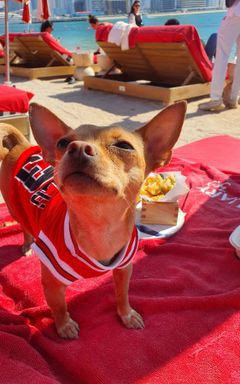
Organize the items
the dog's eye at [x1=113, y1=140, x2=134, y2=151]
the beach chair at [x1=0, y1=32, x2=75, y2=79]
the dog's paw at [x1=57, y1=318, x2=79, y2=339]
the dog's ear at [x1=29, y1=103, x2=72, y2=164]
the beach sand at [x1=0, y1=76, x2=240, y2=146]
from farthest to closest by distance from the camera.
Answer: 1. the beach chair at [x1=0, y1=32, x2=75, y2=79]
2. the beach sand at [x1=0, y1=76, x2=240, y2=146]
3. the dog's paw at [x1=57, y1=318, x2=79, y2=339]
4. the dog's ear at [x1=29, y1=103, x2=72, y2=164]
5. the dog's eye at [x1=113, y1=140, x2=134, y2=151]

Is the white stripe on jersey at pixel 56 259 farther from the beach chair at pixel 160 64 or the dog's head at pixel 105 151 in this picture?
the beach chair at pixel 160 64

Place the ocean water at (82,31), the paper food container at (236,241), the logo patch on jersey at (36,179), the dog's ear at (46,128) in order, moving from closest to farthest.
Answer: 1. the dog's ear at (46,128)
2. the logo patch on jersey at (36,179)
3. the paper food container at (236,241)
4. the ocean water at (82,31)

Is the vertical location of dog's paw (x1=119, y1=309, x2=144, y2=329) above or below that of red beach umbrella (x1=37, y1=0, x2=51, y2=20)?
below

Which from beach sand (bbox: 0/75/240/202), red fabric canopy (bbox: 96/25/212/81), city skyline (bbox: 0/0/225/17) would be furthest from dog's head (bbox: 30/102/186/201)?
city skyline (bbox: 0/0/225/17)

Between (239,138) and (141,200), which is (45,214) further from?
(239,138)

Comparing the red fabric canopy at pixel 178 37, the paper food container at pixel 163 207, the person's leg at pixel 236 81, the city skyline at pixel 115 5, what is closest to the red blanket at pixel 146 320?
the paper food container at pixel 163 207

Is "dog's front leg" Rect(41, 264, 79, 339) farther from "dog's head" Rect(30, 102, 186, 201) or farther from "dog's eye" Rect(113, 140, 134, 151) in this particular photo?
"dog's eye" Rect(113, 140, 134, 151)

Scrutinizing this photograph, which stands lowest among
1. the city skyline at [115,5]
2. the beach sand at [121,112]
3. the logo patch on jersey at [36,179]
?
the beach sand at [121,112]

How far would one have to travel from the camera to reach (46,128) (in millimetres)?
2098

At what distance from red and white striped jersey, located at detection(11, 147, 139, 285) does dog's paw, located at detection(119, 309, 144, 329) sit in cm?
38

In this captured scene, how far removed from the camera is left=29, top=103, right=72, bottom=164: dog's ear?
2.05 meters

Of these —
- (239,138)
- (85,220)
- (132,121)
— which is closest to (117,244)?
(85,220)

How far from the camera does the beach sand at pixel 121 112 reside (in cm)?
612

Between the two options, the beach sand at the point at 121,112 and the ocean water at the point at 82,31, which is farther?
the ocean water at the point at 82,31
